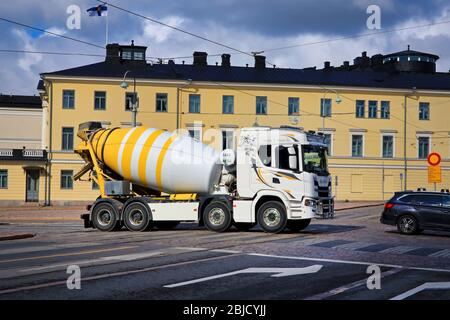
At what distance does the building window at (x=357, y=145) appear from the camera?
63.1 meters

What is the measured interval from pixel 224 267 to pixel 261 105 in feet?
161

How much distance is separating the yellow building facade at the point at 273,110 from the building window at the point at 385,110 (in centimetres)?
10

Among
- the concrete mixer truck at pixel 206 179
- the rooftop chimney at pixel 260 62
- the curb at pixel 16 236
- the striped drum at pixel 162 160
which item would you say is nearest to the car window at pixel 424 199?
the concrete mixer truck at pixel 206 179

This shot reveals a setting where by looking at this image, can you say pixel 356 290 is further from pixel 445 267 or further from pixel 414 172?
pixel 414 172

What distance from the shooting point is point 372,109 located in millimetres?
63312

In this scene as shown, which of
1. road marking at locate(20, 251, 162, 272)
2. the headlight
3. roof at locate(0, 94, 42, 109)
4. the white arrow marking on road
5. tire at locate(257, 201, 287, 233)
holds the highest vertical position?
roof at locate(0, 94, 42, 109)

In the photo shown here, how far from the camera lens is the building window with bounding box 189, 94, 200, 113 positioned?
60281mm

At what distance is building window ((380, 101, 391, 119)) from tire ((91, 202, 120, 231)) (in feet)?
145

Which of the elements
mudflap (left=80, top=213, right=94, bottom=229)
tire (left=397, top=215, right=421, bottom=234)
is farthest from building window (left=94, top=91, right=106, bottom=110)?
tire (left=397, top=215, right=421, bottom=234)

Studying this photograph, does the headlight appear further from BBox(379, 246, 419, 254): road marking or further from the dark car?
BBox(379, 246, 419, 254): road marking

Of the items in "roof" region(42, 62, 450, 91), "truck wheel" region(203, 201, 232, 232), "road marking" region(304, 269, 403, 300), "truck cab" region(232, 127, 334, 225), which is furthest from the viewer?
"roof" region(42, 62, 450, 91)

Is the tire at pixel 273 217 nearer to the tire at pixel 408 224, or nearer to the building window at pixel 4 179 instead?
the tire at pixel 408 224

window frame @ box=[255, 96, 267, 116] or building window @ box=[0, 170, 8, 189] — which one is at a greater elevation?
window frame @ box=[255, 96, 267, 116]

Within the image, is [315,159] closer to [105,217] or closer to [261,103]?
[105,217]
